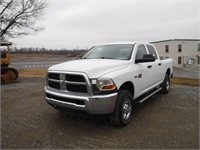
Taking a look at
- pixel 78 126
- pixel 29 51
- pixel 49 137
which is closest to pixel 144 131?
pixel 78 126

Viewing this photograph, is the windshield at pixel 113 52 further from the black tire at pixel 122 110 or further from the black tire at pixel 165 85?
the black tire at pixel 165 85

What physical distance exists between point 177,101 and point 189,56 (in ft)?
148

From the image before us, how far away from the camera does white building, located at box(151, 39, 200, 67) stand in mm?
45469

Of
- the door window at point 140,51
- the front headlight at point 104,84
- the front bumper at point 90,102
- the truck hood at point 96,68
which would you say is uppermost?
the door window at point 140,51

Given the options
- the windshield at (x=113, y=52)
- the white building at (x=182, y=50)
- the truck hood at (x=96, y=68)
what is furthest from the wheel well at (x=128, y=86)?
the white building at (x=182, y=50)

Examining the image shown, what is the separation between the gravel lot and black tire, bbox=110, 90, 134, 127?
0.16 m

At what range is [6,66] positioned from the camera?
12570mm

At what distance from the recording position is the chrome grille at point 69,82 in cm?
384

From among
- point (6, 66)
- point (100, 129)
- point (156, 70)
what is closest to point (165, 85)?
point (156, 70)

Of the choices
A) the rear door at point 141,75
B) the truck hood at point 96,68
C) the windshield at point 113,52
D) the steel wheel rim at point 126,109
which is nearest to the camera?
the truck hood at point 96,68

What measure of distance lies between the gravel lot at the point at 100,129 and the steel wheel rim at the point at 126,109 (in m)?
0.22

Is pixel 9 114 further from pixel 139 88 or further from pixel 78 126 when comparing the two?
pixel 139 88

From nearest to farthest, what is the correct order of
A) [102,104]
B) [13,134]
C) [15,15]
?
1. [102,104]
2. [13,134]
3. [15,15]

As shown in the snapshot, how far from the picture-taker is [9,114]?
214 inches
